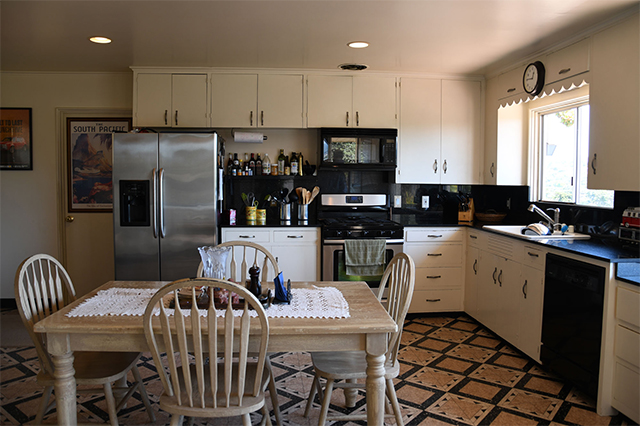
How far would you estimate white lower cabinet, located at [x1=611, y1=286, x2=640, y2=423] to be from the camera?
2.37 m

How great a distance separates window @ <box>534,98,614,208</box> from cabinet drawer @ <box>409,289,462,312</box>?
3.91 feet

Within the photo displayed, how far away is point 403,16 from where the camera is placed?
290 centimetres

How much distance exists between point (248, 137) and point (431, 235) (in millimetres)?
1943

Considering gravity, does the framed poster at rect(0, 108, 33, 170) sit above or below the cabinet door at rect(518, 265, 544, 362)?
above

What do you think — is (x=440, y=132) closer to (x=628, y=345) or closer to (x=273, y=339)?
(x=628, y=345)

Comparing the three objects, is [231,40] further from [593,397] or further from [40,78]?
[593,397]

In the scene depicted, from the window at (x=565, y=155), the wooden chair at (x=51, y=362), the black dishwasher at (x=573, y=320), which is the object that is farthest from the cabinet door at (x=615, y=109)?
the wooden chair at (x=51, y=362)

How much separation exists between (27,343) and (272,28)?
3038 mm

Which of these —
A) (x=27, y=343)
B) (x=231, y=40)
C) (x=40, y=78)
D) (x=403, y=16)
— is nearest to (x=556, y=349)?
(x=403, y=16)

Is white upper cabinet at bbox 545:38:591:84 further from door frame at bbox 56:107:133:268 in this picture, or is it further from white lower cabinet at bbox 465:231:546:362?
door frame at bbox 56:107:133:268

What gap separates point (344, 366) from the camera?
7.13 feet

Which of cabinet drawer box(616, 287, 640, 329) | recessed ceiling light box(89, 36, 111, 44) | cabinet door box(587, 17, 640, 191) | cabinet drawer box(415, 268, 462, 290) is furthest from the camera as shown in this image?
cabinet drawer box(415, 268, 462, 290)

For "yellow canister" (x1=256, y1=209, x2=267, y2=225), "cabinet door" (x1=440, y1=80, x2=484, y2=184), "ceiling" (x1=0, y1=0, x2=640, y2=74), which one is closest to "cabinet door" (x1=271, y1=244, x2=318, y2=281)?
"yellow canister" (x1=256, y1=209, x2=267, y2=225)

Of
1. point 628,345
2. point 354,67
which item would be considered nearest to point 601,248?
point 628,345
